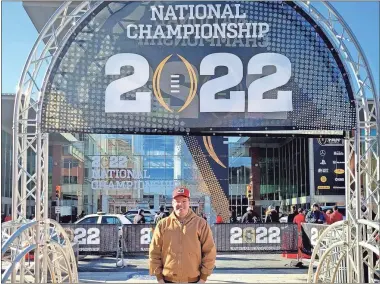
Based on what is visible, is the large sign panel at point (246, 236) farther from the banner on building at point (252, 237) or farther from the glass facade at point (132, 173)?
the glass facade at point (132, 173)

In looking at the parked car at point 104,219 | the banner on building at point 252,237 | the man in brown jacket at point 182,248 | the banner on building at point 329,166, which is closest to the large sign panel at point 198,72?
the man in brown jacket at point 182,248

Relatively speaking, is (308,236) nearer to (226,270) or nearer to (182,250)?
(226,270)

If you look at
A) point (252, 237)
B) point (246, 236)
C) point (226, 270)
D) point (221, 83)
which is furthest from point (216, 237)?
point (221, 83)

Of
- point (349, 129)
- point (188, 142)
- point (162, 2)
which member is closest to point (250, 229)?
point (349, 129)

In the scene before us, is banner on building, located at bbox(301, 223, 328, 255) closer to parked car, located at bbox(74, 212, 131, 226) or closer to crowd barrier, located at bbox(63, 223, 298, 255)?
crowd barrier, located at bbox(63, 223, 298, 255)

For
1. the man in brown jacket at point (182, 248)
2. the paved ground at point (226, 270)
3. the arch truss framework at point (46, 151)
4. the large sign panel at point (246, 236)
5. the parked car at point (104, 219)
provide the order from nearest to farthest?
the man in brown jacket at point (182, 248), the arch truss framework at point (46, 151), the paved ground at point (226, 270), the large sign panel at point (246, 236), the parked car at point (104, 219)

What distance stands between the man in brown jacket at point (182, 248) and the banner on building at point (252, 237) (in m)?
8.95

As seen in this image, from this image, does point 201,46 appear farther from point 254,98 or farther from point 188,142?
point 188,142

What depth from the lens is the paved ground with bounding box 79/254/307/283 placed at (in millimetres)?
11453

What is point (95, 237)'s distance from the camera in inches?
550

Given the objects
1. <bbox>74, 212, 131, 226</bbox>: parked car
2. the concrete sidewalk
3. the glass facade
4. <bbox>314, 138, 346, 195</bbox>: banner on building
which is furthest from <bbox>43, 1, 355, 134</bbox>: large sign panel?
the glass facade

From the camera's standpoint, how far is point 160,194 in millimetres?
30000

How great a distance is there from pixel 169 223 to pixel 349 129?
10.1 ft

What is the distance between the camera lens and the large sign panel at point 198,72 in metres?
7.13
